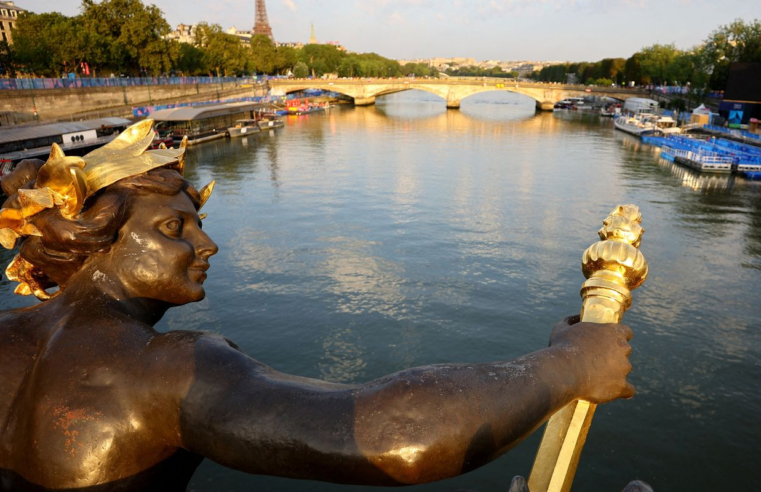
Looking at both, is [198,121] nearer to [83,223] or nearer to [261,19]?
[83,223]

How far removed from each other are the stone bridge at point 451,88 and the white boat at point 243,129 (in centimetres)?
3255

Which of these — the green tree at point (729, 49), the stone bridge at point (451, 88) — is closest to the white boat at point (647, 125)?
the green tree at point (729, 49)

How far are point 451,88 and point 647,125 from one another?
40.1 metres

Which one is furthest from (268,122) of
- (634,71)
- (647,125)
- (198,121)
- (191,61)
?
(634,71)

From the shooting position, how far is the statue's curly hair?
187 cm

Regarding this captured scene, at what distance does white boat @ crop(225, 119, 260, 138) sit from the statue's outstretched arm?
180 ft

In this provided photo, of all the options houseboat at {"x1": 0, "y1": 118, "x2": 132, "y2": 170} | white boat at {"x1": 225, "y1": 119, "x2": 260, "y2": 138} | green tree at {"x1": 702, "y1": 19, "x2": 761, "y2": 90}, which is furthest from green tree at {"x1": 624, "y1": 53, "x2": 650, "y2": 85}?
houseboat at {"x1": 0, "y1": 118, "x2": 132, "y2": 170}

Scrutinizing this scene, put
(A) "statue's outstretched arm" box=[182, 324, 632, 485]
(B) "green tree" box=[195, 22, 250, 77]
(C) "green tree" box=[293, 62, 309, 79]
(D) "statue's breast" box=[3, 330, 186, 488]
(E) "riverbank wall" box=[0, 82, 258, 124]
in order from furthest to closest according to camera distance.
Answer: (C) "green tree" box=[293, 62, 309, 79] < (B) "green tree" box=[195, 22, 250, 77] < (E) "riverbank wall" box=[0, 82, 258, 124] < (D) "statue's breast" box=[3, 330, 186, 488] < (A) "statue's outstretched arm" box=[182, 324, 632, 485]

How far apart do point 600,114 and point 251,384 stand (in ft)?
290

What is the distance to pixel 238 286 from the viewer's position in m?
17.4

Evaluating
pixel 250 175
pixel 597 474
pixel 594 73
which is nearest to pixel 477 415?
pixel 597 474

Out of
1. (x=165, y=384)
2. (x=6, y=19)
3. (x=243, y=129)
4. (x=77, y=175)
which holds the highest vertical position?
(x=6, y=19)

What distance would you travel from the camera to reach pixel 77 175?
1780 millimetres

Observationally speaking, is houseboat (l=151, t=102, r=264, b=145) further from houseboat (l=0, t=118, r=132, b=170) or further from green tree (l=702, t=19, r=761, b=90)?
green tree (l=702, t=19, r=761, b=90)
